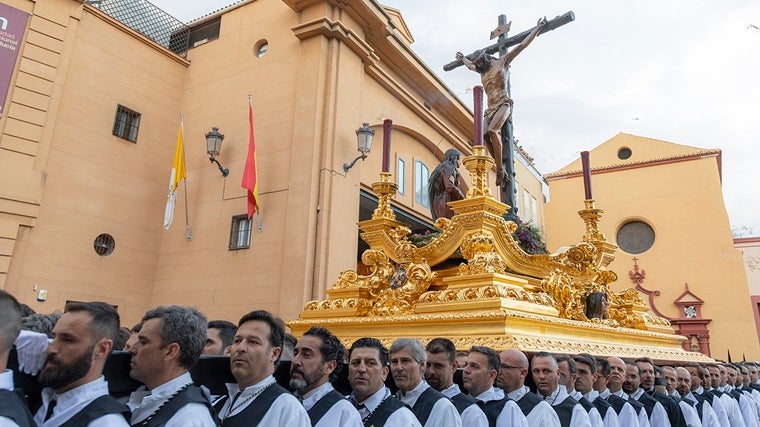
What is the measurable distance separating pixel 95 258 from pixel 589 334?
868 centimetres

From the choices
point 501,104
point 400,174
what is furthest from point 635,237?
point 501,104

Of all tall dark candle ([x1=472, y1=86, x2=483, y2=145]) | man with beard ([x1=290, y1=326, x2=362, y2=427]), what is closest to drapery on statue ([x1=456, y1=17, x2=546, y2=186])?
tall dark candle ([x1=472, y1=86, x2=483, y2=145])

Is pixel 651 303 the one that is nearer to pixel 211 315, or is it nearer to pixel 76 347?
pixel 211 315

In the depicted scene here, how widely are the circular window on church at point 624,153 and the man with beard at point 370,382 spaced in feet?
74.1

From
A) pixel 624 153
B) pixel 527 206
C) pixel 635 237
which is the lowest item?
pixel 635 237

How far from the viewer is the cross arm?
6418 mm

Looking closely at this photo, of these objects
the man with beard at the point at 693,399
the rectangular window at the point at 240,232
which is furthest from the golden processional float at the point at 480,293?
the rectangular window at the point at 240,232

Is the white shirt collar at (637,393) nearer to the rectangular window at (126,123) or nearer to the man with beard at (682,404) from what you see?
the man with beard at (682,404)

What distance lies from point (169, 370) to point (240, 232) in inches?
316

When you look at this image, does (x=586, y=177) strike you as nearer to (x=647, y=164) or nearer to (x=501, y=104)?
(x=501, y=104)

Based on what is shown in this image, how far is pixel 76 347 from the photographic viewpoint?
181 centimetres

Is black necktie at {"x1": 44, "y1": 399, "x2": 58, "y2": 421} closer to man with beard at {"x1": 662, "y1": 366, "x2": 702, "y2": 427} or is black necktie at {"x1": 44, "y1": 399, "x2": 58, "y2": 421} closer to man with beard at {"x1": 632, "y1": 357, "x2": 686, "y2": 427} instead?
man with beard at {"x1": 632, "y1": 357, "x2": 686, "y2": 427}

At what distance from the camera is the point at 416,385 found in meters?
3.01

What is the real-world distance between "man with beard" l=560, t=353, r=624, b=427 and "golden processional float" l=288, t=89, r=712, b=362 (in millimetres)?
213
